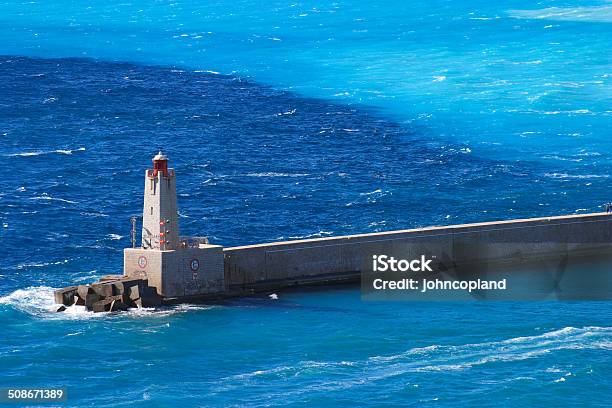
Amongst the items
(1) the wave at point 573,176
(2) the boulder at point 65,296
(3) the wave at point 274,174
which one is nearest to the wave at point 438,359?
(2) the boulder at point 65,296

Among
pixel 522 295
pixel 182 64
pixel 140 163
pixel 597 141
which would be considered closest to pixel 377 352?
pixel 522 295

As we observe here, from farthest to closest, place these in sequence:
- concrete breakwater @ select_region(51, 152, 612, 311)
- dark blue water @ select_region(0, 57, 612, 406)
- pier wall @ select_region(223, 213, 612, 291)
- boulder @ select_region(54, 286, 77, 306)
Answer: pier wall @ select_region(223, 213, 612, 291) < concrete breakwater @ select_region(51, 152, 612, 311) < boulder @ select_region(54, 286, 77, 306) < dark blue water @ select_region(0, 57, 612, 406)

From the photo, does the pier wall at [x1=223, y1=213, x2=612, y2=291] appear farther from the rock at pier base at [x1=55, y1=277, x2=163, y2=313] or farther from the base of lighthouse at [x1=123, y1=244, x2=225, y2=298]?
the rock at pier base at [x1=55, y1=277, x2=163, y2=313]

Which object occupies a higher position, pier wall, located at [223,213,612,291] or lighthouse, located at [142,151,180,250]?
lighthouse, located at [142,151,180,250]

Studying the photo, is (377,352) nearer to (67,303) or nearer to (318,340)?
(318,340)

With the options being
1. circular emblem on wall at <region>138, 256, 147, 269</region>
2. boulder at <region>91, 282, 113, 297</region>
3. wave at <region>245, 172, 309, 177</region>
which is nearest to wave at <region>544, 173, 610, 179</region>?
wave at <region>245, 172, 309, 177</region>

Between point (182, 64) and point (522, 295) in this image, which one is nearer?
point (522, 295)
